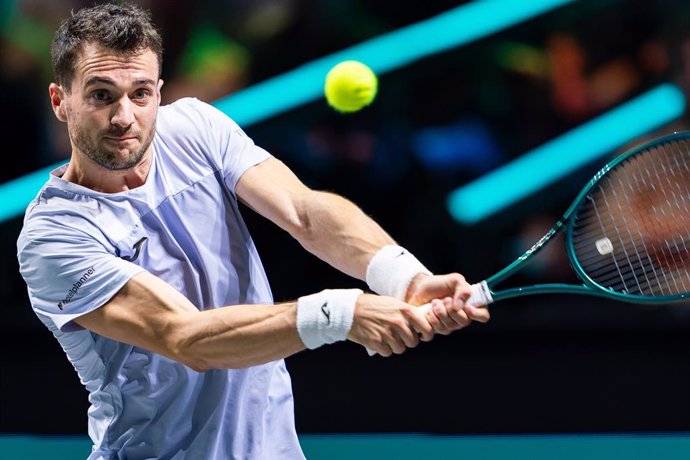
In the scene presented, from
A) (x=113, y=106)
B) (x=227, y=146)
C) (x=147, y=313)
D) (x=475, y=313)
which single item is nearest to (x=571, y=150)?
(x=227, y=146)

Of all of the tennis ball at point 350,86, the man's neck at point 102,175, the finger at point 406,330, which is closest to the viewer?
the finger at point 406,330

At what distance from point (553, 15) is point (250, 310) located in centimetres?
377

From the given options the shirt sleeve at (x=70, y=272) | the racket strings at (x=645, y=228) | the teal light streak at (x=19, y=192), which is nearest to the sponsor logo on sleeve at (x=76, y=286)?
the shirt sleeve at (x=70, y=272)

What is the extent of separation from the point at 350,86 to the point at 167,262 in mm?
1304

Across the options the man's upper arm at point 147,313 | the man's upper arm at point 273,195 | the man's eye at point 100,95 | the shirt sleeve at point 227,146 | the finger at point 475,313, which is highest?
the man's eye at point 100,95

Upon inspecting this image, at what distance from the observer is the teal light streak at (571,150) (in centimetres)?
578

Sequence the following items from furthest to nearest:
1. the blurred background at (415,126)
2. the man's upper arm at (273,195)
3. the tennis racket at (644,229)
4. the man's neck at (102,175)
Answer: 1. the blurred background at (415,126)
2. the tennis racket at (644,229)
3. the man's upper arm at (273,195)
4. the man's neck at (102,175)

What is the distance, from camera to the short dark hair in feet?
9.04

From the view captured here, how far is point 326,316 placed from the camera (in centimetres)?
248

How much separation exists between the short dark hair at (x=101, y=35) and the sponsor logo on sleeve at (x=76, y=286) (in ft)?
1.53

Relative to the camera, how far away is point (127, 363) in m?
2.86

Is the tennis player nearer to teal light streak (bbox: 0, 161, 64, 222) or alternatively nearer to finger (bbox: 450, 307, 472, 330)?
finger (bbox: 450, 307, 472, 330)

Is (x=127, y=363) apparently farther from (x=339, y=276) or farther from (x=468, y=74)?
(x=468, y=74)

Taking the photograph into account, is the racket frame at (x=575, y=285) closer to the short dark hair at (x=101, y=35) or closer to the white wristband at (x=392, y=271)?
the white wristband at (x=392, y=271)
